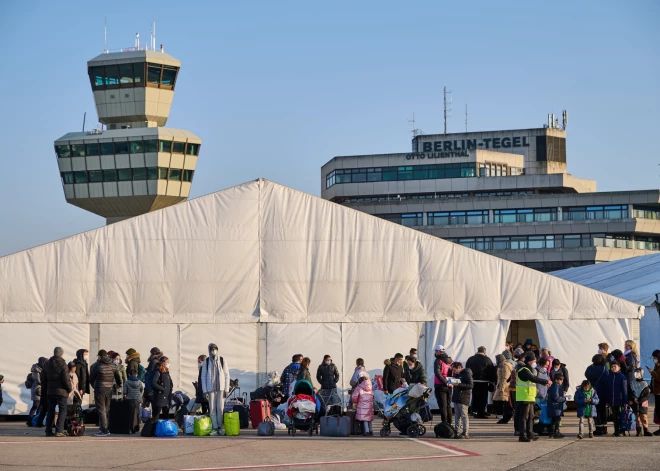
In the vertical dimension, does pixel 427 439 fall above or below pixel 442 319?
below

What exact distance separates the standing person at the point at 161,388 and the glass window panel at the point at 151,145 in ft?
194

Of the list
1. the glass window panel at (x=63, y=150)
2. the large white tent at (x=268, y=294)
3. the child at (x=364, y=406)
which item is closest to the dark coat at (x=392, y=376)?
the large white tent at (x=268, y=294)

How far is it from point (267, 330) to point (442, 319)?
4.05 meters

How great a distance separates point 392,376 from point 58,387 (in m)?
6.89

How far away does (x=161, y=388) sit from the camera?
755 inches

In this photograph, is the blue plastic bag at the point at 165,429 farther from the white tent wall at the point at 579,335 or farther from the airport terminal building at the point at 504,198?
the airport terminal building at the point at 504,198

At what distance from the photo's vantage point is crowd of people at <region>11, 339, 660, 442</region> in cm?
1791

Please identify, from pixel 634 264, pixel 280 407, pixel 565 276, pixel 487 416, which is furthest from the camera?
pixel 565 276

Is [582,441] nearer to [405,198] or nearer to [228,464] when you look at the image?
[228,464]

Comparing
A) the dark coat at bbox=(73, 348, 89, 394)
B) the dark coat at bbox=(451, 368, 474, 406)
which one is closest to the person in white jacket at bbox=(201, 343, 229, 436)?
the dark coat at bbox=(73, 348, 89, 394)

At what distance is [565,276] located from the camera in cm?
4316

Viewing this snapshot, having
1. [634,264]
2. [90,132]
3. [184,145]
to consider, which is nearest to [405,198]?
[184,145]

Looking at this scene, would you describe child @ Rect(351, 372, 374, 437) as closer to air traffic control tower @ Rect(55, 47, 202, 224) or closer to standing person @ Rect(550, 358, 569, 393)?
standing person @ Rect(550, 358, 569, 393)

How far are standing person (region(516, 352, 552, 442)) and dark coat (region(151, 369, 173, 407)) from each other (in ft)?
21.0
